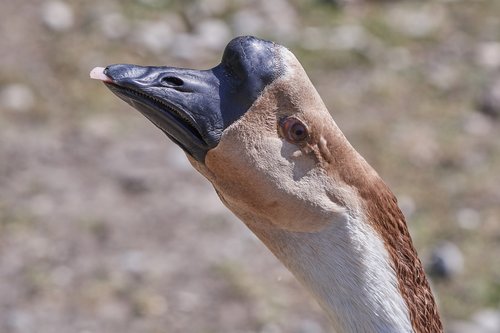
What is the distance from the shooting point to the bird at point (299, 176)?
3.18 meters

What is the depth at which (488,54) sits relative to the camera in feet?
27.5

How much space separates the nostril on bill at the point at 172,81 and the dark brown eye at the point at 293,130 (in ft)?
1.12

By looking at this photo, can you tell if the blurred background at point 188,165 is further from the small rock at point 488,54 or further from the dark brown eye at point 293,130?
the dark brown eye at point 293,130

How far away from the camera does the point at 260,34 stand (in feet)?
27.0

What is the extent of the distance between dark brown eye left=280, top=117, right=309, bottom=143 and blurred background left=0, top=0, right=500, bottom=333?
2.04 m

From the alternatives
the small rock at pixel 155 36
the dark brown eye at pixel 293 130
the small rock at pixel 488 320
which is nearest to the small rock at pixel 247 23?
the small rock at pixel 155 36

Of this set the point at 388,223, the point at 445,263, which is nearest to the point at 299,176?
the point at 388,223

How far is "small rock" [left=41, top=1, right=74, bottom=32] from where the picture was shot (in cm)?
800

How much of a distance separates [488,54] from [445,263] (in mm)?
2736

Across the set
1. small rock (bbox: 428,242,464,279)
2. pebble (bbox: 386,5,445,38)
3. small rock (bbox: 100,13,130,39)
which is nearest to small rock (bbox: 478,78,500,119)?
pebble (bbox: 386,5,445,38)

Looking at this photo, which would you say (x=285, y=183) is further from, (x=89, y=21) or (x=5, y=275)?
(x=89, y=21)

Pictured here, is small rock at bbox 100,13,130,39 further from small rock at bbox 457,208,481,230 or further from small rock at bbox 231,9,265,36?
small rock at bbox 457,208,481,230

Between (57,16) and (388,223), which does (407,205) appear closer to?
(57,16)

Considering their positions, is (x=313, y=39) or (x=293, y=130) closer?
(x=293, y=130)
